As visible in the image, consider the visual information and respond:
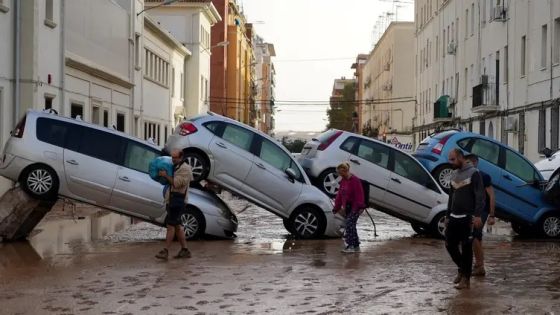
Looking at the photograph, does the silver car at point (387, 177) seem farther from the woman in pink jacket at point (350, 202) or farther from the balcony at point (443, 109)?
the balcony at point (443, 109)

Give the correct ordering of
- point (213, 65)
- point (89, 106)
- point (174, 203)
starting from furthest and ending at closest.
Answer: point (213, 65)
point (89, 106)
point (174, 203)

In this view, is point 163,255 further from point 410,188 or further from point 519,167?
point 519,167

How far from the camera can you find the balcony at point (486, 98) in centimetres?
3749

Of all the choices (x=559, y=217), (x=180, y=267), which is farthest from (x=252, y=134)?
(x=559, y=217)

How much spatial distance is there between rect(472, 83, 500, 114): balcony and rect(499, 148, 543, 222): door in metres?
19.4

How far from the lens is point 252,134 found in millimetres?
16172

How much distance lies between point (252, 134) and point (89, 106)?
15.9 metres

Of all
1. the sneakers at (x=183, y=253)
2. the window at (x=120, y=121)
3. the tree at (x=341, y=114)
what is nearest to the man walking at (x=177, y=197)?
the sneakers at (x=183, y=253)

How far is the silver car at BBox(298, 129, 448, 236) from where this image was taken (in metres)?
17.1

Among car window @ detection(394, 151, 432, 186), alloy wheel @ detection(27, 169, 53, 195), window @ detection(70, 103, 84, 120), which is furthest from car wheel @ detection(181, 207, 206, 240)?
window @ detection(70, 103, 84, 120)

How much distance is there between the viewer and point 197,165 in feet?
51.4

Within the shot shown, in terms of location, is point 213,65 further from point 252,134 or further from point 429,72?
point 252,134

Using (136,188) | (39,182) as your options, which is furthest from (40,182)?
(136,188)

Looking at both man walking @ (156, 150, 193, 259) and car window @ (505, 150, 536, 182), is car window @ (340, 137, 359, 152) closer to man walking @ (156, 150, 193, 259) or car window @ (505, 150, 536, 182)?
car window @ (505, 150, 536, 182)
